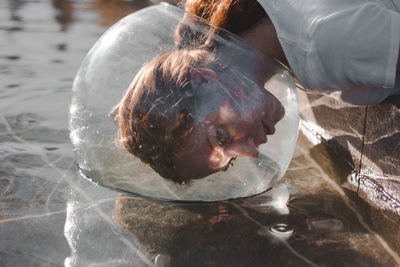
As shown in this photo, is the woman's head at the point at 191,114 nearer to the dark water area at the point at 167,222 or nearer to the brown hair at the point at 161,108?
the brown hair at the point at 161,108

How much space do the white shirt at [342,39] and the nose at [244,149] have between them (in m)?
0.28

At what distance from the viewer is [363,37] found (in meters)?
1.33

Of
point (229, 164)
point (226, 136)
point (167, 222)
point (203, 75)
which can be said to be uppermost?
point (203, 75)

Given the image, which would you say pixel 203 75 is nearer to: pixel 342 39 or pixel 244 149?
pixel 244 149

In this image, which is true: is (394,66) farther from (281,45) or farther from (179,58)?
(179,58)

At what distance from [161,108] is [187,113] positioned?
79mm

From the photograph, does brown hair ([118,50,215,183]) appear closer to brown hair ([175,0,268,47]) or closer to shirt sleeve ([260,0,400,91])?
brown hair ([175,0,268,47])

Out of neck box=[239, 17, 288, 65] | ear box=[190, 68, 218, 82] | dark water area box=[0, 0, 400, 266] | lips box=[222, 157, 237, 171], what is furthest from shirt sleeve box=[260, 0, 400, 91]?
dark water area box=[0, 0, 400, 266]

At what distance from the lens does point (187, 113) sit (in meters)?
1.40

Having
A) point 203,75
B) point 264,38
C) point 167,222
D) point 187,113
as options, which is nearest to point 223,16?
point 264,38

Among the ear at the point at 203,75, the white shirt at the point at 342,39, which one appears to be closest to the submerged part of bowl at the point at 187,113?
the ear at the point at 203,75

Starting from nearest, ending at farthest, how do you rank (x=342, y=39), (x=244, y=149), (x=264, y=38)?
1. (x=342, y=39)
2. (x=244, y=149)
3. (x=264, y=38)

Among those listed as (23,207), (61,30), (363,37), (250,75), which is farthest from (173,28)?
(61,30)

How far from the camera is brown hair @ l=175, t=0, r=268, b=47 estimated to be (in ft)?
5.02
